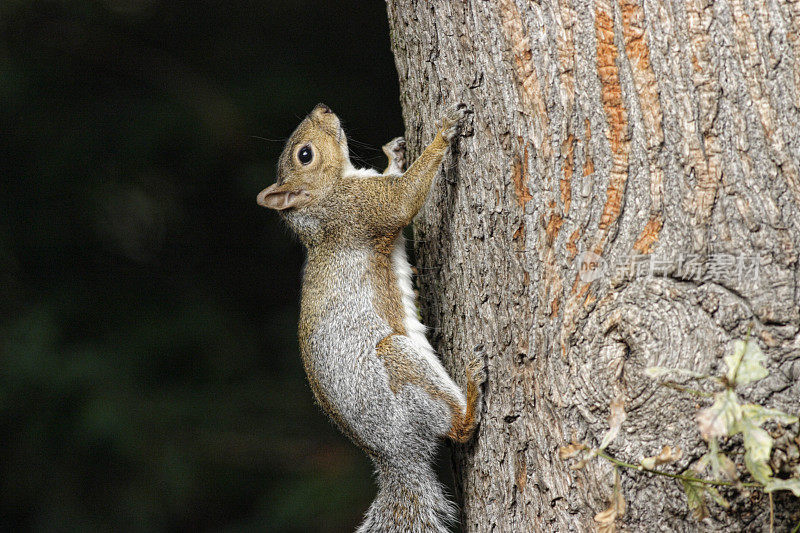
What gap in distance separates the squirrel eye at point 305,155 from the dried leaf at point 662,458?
1448mm

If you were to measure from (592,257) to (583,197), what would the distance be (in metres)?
0.11

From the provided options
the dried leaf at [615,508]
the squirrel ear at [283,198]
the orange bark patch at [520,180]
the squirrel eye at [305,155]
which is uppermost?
the squirrel eye at [305,155]

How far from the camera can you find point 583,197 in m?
1.38

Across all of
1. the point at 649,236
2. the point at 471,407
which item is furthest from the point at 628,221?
the point at 471,407

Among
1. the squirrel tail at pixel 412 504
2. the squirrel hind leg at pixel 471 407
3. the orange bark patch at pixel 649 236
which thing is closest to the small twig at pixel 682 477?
the orange bark patch at pixel 649 236

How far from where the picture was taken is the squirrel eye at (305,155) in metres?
2.33

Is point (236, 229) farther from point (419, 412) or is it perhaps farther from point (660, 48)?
point (660, 48)

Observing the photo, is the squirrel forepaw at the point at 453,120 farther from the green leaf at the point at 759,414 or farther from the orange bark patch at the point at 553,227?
the green leaf at the point at 759,414

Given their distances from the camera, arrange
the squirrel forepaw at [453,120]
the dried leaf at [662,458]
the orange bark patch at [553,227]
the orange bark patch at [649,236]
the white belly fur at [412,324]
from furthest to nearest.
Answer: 1. the white belly fur at [412,324]
2. the squirrel forepaw at [453,120]
3. the orange bark patch at [553,227]
4. the orange bark patch at [649,236]
5. the dried leaf at [662,458]

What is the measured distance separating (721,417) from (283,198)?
1519 millimetres

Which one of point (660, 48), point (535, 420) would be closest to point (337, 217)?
point (535, 420)

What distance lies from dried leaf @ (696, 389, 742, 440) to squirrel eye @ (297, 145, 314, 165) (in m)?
1.54

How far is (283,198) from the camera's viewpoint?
228cm

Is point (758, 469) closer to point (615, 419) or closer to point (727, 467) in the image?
point (727, 467)
